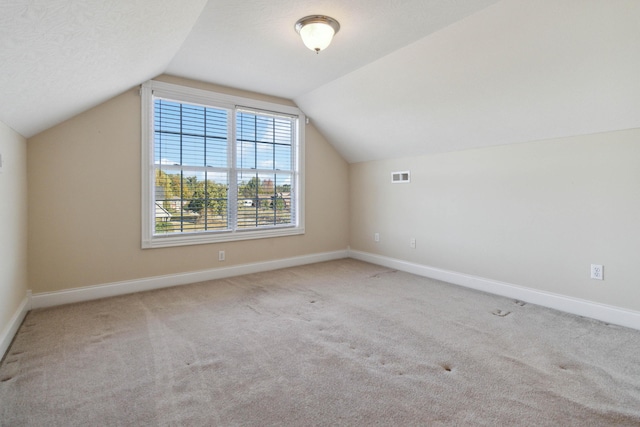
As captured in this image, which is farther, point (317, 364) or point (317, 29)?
point (317, 29)

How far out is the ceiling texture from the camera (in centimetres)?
166

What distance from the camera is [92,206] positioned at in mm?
3156

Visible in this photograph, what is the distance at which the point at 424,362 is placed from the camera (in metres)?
2.01

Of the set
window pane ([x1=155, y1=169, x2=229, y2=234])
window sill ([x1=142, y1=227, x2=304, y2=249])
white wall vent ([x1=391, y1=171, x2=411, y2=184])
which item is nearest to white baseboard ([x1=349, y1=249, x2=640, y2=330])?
white wall vent ([x1=391, y1=171, x2=411, y2=184])

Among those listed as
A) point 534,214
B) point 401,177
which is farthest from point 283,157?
point 534,214

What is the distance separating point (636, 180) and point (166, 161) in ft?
14.4

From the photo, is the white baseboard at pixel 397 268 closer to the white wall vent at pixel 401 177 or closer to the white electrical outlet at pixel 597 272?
the white electrical outlet at pixel 597 272

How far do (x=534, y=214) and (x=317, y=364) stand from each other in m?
2.55

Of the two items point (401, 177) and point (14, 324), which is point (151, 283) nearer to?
point (14, 324)

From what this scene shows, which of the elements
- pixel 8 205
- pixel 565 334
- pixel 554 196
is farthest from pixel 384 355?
pixel 8 205

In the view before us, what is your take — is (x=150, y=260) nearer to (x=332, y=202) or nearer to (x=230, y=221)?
(x=230, y=221)

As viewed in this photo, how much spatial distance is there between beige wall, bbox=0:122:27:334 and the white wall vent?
157 inches

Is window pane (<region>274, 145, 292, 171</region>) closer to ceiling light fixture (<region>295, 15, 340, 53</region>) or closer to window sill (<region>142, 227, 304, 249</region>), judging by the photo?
window sill (<region>142, 227, 304, 249</region>)

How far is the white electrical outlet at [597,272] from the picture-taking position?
2.67 meters
